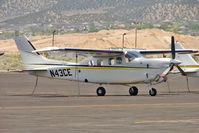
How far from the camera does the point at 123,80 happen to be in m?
28.0

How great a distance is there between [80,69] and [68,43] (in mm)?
154582

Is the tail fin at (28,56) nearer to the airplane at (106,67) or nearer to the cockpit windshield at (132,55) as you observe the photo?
the airplane at (106,67)

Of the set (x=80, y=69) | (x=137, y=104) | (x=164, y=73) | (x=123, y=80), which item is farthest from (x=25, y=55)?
(x=137, y=104)

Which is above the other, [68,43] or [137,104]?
[68,43]

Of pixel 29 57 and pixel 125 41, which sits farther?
pixel 125 41

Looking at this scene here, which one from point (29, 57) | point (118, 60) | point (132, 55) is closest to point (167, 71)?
point (132, 55)

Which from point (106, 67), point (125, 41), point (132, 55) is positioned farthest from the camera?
point (125, 41)

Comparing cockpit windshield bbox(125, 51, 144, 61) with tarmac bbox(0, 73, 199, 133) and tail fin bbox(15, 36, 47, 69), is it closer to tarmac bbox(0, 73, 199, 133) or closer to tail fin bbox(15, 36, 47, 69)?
tail fin bbox(15, 36, 47, 69)

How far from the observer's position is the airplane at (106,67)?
27266mm

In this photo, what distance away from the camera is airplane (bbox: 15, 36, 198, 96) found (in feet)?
89.5

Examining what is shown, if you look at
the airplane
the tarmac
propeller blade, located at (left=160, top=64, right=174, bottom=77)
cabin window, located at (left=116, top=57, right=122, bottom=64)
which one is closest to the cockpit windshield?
the airplane

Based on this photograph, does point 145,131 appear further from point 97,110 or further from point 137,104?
point 137,104

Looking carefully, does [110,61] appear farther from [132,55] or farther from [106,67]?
[132,55]

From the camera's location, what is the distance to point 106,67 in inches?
1111
